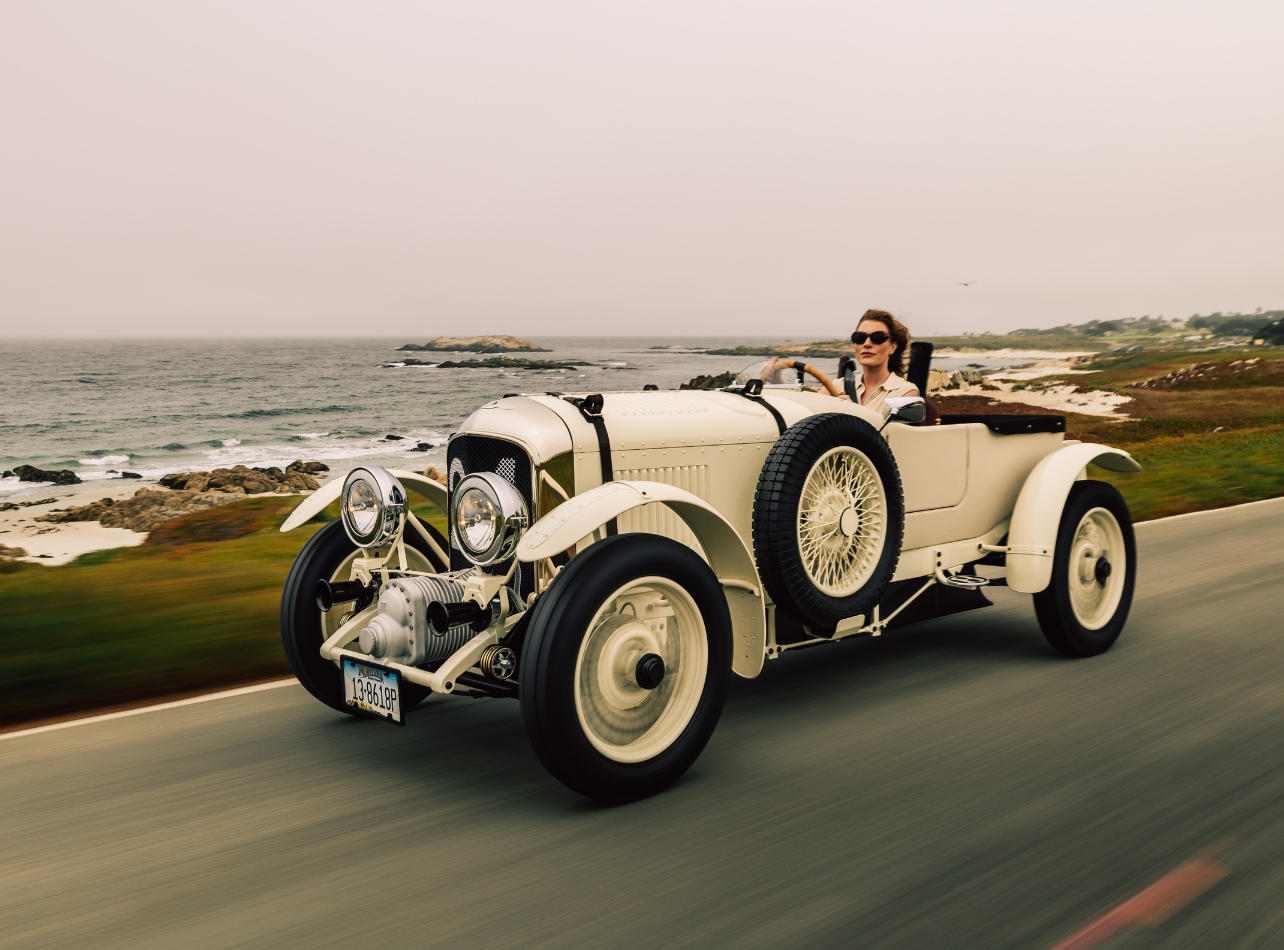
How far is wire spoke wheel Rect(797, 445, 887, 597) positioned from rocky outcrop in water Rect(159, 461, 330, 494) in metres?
22.8

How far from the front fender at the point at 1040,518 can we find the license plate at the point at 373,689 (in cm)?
324

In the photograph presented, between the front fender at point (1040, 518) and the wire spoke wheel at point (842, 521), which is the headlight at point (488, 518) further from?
the front fender at point (1040, 518)

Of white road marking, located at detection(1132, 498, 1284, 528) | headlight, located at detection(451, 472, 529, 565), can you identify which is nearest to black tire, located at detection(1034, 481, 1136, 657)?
headlight, located at detection(451, 472, 529, 565)

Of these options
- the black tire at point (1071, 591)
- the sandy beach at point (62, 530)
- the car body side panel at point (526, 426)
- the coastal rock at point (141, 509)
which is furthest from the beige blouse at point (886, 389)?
the coastal rock at point (141, 509)

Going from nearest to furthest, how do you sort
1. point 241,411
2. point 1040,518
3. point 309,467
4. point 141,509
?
point 1040,518 < point 141,509 < point 309,467 < point 241,411

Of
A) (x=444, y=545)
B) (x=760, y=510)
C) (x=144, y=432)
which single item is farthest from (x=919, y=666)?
(x=144, y=432)

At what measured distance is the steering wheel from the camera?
208 inches

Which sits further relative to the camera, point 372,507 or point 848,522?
point 848,522

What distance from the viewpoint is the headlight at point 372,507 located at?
13.5ft

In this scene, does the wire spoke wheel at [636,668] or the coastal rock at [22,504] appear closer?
the wire spoke wheel at [636,668]

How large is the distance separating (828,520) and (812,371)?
3.43 feet

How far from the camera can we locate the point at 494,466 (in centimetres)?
425

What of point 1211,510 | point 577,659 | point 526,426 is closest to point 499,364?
A: point 1211,510

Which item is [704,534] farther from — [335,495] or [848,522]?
[335,495]
